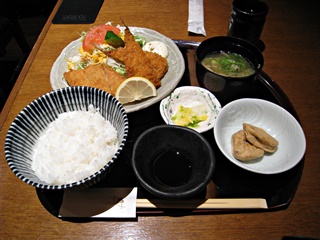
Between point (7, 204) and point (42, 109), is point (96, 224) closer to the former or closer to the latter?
point (7, 204)

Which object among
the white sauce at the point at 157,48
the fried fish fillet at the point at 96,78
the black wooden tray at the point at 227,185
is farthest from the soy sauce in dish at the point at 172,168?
the white sauce at the point at 157,48

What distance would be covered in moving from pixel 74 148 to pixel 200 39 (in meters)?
1.49

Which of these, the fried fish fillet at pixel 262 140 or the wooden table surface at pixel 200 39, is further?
the fried fish fillet at pixel 262 140

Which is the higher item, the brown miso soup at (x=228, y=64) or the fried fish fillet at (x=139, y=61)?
the brown miso soup at (x=228, y=64)

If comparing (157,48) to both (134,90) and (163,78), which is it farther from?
→ (134,90)

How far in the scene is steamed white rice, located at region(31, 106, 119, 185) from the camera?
1177mm

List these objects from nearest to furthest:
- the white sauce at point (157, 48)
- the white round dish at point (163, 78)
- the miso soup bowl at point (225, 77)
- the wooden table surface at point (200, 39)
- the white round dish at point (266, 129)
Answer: the wooden table surface at point (200, 39) → the white round dish at point (266, 129) → the miso soup bowl at point (225, 77) → the white round dish at point (163, 78) → the white sauce at point (157, 48)

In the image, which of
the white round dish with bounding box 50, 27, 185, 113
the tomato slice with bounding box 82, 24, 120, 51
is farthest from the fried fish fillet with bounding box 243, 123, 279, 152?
the tomato slice with bounding box 82, 24, 120, 51

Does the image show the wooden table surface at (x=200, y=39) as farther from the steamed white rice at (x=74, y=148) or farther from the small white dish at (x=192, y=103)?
the small white dish at (x=192, y=103)

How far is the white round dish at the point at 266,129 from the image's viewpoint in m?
1.28

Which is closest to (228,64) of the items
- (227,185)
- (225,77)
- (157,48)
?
(225,77)

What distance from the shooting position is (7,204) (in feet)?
4.07

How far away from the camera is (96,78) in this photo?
5.86 feet

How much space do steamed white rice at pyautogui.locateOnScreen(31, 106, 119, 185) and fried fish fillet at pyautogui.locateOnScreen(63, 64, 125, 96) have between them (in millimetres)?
375
